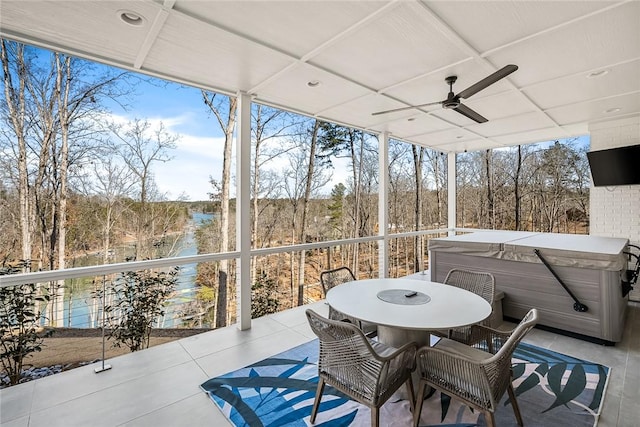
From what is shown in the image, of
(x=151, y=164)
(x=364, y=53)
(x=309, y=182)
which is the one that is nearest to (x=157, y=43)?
(x=364, y=53)

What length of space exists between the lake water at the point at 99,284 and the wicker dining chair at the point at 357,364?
110 inches

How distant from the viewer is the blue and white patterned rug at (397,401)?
6.50ft

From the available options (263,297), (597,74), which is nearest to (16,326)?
(263,297)

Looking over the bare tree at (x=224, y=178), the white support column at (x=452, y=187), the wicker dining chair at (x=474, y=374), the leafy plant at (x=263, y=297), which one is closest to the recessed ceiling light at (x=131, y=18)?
the wicker dining chair at (x=474, y=374)

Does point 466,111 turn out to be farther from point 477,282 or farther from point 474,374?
point 474,374

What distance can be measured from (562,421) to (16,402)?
391cm

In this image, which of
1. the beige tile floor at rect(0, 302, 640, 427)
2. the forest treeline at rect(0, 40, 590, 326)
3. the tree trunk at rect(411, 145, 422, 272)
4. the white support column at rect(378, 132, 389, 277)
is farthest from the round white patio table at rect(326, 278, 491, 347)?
the tree trunk at rect(411, 145, 422, 272)

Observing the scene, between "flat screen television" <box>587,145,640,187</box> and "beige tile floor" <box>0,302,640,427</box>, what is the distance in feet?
8.37

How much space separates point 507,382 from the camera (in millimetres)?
1764

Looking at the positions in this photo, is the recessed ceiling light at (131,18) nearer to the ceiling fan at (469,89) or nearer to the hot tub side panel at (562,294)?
the ceiling fan at (469,89)

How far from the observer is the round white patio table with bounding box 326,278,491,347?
6.02 ft

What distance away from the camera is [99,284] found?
3996 millimetres

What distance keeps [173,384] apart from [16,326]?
5.72ft

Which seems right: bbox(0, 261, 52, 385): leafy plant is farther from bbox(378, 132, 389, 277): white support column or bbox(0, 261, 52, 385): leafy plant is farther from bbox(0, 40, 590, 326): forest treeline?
bbox(378, 132, 389, 277): white support column
